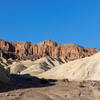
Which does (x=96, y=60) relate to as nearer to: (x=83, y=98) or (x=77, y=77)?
(x=77, y=77)

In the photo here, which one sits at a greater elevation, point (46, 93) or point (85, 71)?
point (85, 71)

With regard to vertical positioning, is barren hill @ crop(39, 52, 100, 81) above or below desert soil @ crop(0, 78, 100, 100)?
above

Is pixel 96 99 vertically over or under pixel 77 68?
under

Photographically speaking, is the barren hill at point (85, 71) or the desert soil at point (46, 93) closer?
the desert soil at point (46, 93)

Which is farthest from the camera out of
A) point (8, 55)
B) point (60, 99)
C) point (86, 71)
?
point (8, 55)

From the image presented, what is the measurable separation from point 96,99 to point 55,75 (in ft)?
133

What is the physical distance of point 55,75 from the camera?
2142 inches

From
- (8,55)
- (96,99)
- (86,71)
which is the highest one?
(8,55)

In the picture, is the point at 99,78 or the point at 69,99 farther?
the point at 99,78

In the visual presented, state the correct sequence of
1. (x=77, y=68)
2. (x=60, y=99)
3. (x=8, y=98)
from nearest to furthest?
(x=8, y=98)
(x=60, y=99)
(x=77, y=68)

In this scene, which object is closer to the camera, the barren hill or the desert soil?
the desert soil

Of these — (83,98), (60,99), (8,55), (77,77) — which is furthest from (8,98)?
(8,55)

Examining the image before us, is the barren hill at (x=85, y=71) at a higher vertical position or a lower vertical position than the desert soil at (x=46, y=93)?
higher

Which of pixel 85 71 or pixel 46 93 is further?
pixel 85 71
